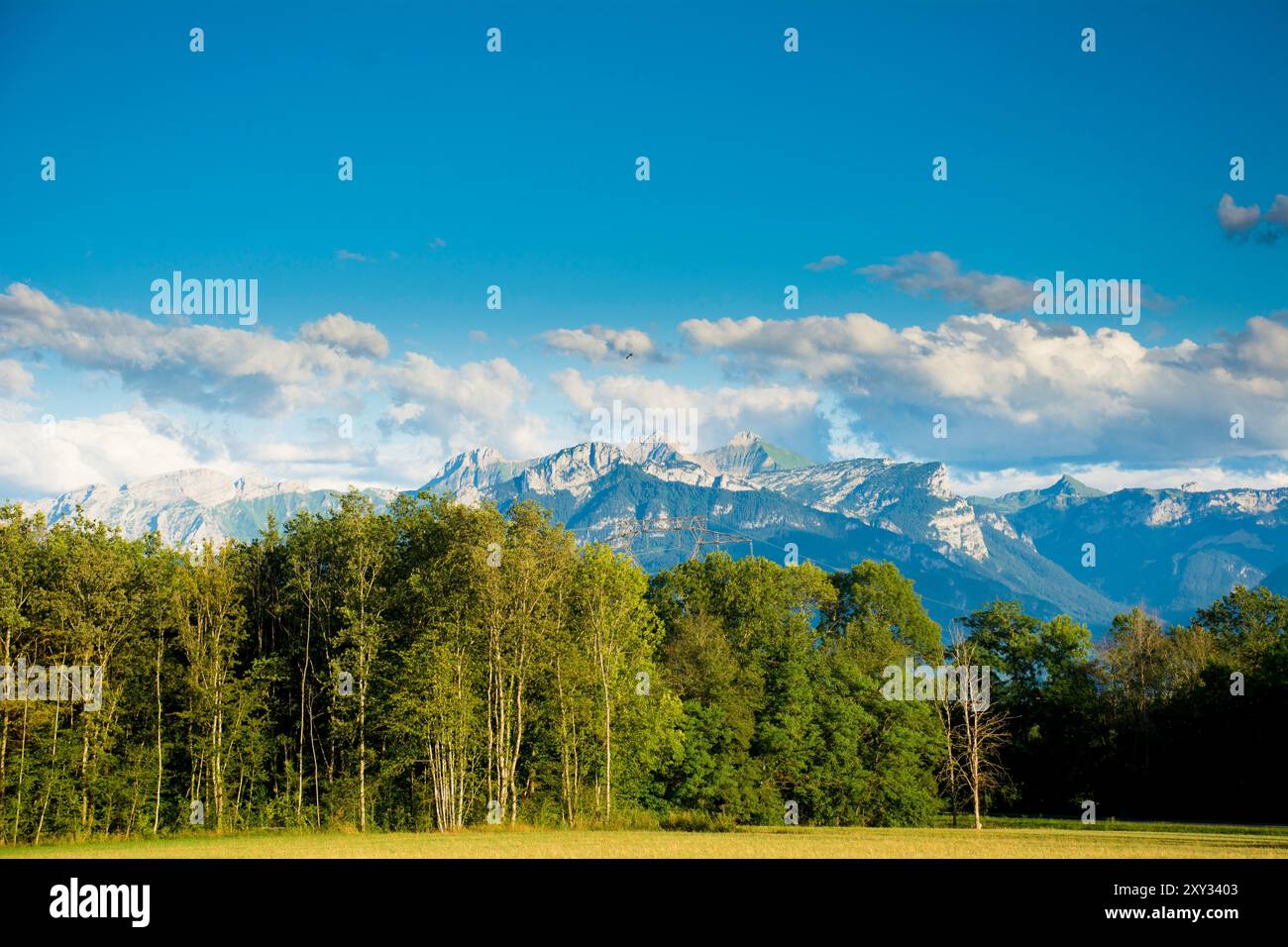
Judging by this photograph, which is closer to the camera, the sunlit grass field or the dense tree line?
the sunlit grass field

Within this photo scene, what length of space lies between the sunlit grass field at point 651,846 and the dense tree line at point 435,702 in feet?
16.0

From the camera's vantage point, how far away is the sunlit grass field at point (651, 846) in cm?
3956

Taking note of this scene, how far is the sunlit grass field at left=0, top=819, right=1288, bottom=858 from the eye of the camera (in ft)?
130

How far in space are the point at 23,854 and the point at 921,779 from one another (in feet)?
202

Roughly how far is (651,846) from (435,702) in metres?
16.7

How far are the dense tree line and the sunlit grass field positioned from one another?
486 cm

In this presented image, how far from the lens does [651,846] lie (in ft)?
144

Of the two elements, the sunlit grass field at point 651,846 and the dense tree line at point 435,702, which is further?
the dense tree line at point 435,702

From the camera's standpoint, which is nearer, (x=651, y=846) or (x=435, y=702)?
(x=651, y=846)

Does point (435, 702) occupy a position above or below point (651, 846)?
above
